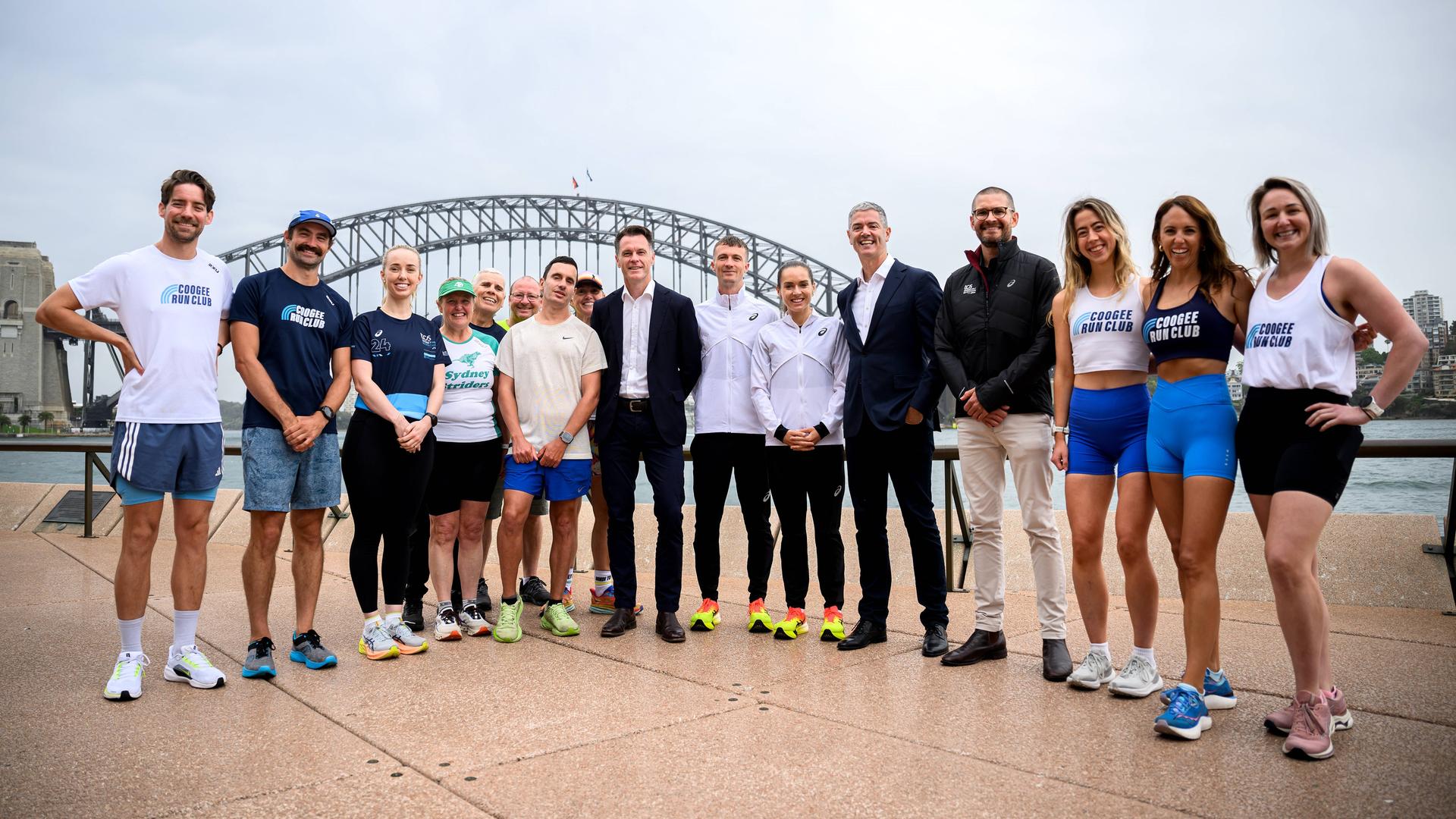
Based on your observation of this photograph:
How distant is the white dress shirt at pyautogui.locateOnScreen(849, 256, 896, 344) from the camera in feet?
11.5

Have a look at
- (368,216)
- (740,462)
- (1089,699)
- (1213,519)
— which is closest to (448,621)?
(740,462)

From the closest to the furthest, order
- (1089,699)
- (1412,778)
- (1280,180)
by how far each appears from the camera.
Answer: (1412,778) < (1280,180) < (1089,699)

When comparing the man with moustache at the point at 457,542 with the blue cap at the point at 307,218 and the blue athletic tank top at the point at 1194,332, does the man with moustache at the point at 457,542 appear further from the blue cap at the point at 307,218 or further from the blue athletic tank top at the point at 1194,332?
the blue athletic tank top at the point at 1194,332

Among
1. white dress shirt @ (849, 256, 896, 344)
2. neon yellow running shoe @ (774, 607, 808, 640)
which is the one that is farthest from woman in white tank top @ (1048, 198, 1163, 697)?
neon yellow running shoe @ (774, 607, 808, 640)

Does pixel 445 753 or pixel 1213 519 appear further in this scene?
pixel 1213 519

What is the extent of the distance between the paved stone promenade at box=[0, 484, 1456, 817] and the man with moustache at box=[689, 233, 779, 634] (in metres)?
0.19

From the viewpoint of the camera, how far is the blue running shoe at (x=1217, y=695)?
2.46m

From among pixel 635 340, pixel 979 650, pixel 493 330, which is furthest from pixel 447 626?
pixel 979 650

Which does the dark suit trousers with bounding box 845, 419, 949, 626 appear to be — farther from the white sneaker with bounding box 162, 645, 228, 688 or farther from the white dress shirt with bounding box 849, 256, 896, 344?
the white sneaker with bounding box 162, 645, 228, 688

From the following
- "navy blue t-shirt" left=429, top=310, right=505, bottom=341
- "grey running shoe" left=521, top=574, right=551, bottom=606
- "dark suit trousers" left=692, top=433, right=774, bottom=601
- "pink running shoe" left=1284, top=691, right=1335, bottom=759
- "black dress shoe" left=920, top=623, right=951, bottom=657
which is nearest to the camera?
"pink running shoe" left=1284, top=691, right=1335, bottom=759

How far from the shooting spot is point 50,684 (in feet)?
9.02

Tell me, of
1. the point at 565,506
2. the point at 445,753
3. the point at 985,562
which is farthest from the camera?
the point at 565,506

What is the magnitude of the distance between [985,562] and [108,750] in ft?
8.86

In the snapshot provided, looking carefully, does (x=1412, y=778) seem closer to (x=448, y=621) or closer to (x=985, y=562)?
(x=985, y=562)
